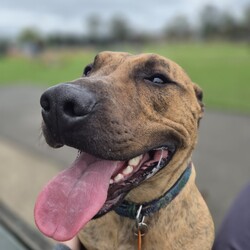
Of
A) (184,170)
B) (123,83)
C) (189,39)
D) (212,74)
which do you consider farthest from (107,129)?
(189,39)

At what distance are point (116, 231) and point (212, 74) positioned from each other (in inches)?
886

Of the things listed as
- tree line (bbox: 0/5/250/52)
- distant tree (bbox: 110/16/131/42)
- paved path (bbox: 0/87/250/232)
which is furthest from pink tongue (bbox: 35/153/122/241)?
distant tree (bbox: 110/16/131/42)

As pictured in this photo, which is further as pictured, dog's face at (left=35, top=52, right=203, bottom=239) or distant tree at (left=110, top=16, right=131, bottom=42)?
distant tree at (left=110, top=16, right=131, bottom=42)

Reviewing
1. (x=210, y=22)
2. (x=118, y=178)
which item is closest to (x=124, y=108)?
(x=118, y=178)

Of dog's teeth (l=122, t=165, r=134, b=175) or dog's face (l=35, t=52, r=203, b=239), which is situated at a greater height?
dog's face (l=35, t=52, r=203, b=239)

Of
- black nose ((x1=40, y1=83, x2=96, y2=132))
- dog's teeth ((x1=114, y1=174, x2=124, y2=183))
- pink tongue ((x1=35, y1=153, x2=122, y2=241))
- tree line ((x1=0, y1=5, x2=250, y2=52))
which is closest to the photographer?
black nose ((x1=40, y1=83, x2=96, y2=132))

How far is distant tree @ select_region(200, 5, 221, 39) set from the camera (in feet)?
316

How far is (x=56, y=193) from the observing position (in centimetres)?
230

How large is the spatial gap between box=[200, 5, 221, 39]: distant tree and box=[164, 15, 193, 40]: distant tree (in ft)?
15.9

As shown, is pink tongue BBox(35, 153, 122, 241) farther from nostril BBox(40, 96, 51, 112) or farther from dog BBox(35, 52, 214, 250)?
nostril BBox(40, 96, 51, 112)

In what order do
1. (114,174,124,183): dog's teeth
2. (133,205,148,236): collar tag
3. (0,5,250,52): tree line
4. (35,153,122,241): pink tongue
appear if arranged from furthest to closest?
1. (0,5,250,52): tree line
2. (133,205,148,236): collar tag
3. (114,174,124,183): dog's teeth
4. (35,153,122,241): pink tongue

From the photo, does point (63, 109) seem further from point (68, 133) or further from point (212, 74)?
point (212, 74)

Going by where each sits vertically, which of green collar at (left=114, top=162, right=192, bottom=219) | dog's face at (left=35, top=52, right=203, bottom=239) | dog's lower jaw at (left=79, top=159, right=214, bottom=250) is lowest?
dog's lower jaw at (left=79, top=159, right=214, bottom=250)

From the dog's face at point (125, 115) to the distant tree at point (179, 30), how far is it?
344 ft
